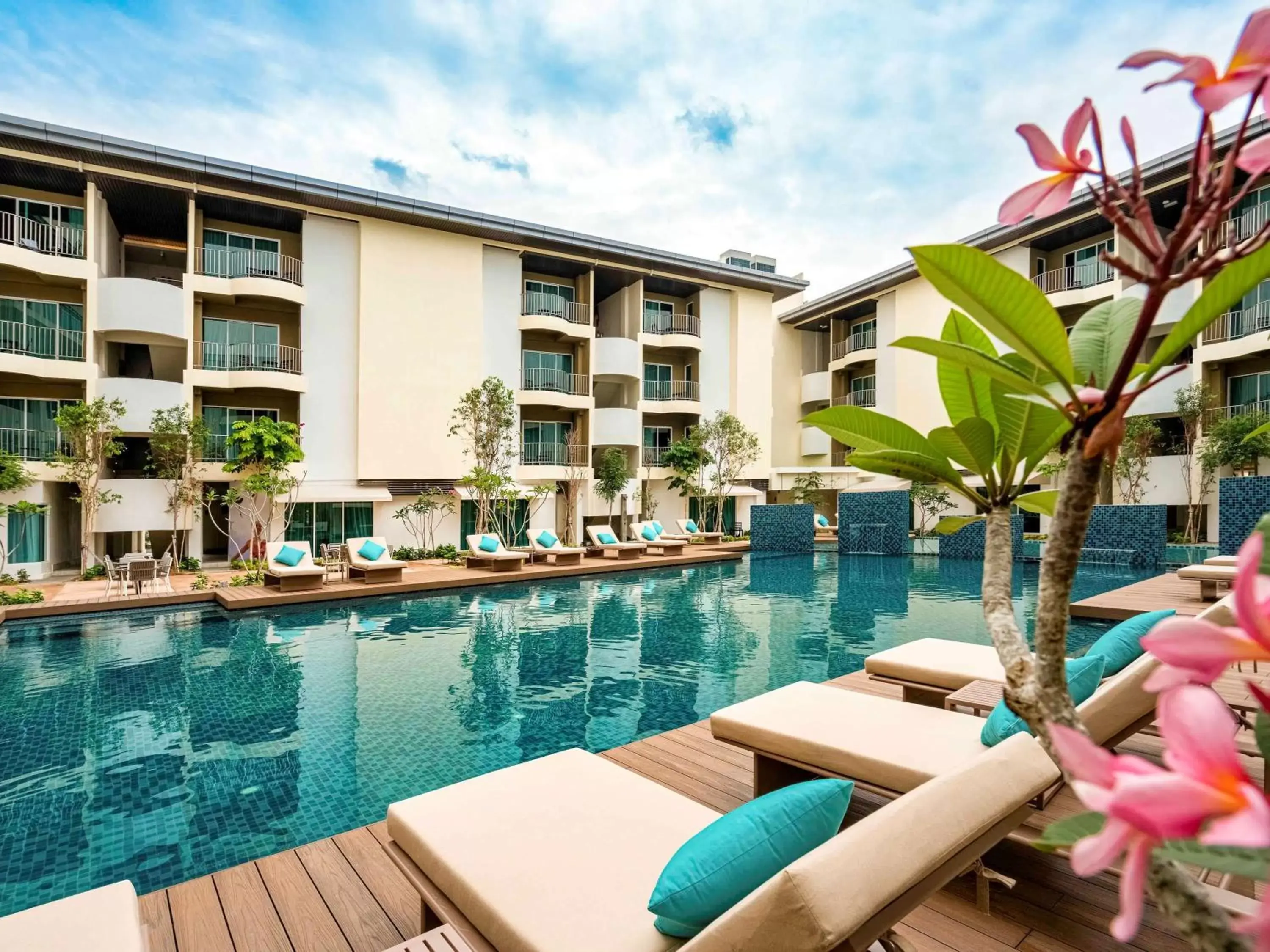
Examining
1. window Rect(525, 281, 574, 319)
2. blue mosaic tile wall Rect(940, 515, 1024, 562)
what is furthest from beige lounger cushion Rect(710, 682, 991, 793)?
window Rect(525, 281, 574, 319)

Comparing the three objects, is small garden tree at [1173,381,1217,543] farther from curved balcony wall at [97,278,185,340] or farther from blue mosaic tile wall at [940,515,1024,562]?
curved balcony wall at [97,278,185,340]

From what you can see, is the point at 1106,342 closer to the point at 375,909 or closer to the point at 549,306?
the point at 375,909

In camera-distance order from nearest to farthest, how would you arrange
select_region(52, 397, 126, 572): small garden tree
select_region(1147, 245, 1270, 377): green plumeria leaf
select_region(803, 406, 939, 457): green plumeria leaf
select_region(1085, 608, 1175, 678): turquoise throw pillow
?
select_region(1147, 245, 1270, 377): green plumeria leaf < select_region(803, 406, 939, 457): green plumeria leaf < select_region(1085, 608, 1175, 678): turquoise throw pillow < select_region(52, 397, 126, 572): small garden tree

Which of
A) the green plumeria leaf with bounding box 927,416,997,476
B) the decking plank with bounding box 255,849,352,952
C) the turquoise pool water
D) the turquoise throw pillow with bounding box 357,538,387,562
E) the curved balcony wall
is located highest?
the curved balcony wall

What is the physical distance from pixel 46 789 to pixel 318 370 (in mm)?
15229

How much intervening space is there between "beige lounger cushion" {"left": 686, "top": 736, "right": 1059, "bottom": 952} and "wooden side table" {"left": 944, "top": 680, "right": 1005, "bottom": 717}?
2.06 metres

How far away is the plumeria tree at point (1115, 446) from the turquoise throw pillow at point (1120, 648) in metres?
3.11

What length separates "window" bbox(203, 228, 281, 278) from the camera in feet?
56.0

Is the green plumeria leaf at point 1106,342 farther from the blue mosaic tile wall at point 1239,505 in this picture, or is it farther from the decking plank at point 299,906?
the blue mosaic tile wall at point 1239,505

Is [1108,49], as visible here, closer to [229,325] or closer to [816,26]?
[816,26]

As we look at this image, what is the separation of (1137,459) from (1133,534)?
13.0 feet

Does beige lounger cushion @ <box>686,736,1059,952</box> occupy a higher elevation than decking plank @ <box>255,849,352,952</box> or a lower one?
higher

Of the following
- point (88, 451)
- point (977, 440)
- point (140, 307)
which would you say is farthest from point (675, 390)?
point (977, 440)

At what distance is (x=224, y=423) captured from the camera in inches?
682
